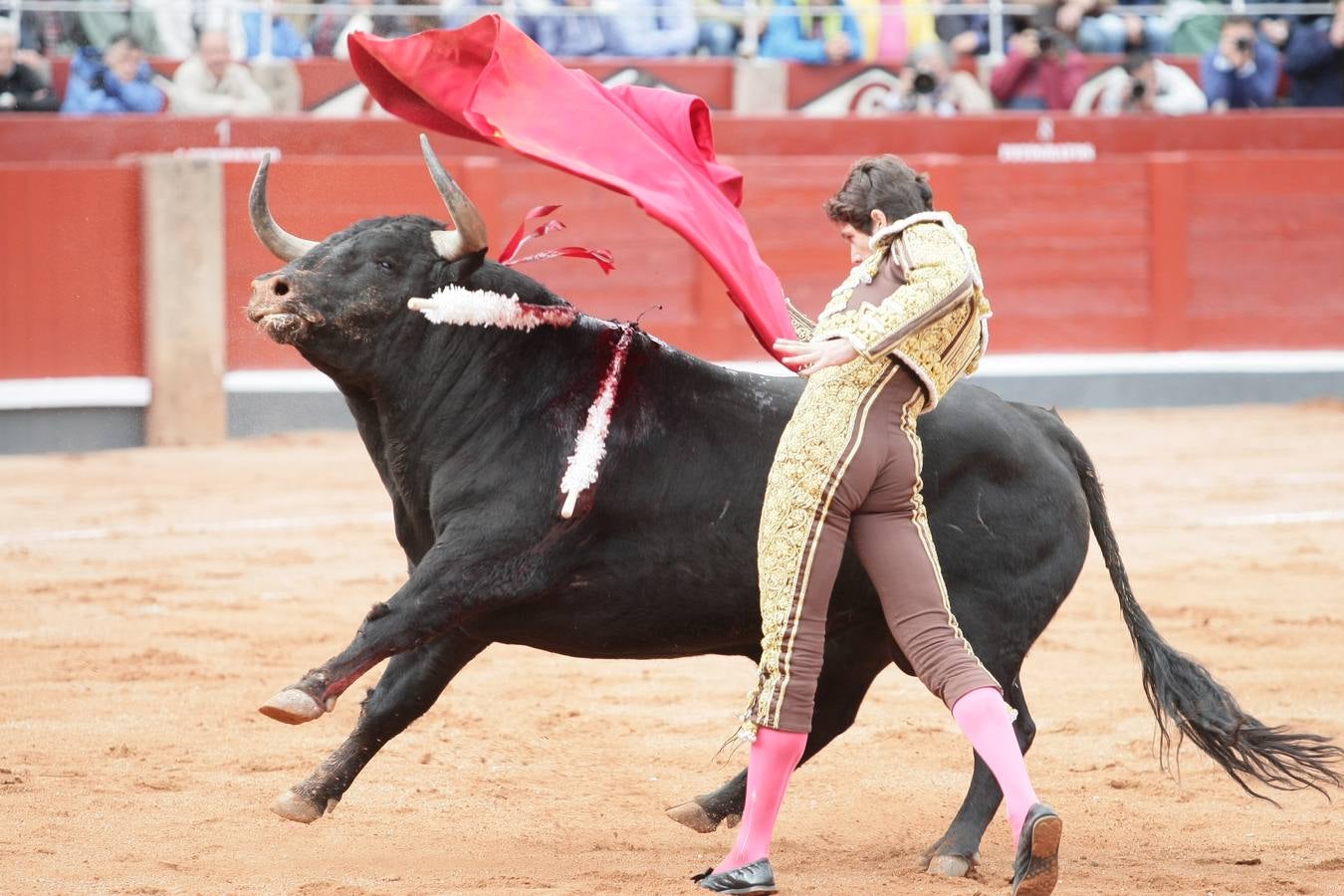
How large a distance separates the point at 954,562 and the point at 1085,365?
7888 mm

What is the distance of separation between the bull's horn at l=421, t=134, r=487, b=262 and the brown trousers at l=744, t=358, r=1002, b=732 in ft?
2.29

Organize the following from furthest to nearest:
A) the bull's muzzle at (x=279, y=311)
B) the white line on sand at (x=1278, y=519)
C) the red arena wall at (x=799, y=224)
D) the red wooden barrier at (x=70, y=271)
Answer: the red arena wall at (x=799, y=224), the red wooden barrier at (x=70, y=271), the white line on sand at (x=1278, y=519), the bull's muzzle at (x=279, y=311)

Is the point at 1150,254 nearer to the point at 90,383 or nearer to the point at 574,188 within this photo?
the point at 574,188

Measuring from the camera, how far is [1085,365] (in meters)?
11.0

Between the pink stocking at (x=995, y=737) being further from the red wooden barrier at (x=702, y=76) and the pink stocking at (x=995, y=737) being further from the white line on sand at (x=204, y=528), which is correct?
the red wooden barrier at (x=702, y=76)

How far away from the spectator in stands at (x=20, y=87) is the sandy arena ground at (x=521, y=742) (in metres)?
3.09

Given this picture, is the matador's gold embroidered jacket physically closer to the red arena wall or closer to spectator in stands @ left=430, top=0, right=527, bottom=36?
the red arena wall

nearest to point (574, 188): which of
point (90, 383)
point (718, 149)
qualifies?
point (718, 149)

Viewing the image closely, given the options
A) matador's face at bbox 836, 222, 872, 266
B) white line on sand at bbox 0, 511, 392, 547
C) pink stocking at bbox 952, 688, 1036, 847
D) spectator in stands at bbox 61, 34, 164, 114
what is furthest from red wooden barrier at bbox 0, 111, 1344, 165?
pink stocking at bbox 952, 688, 1036, 847

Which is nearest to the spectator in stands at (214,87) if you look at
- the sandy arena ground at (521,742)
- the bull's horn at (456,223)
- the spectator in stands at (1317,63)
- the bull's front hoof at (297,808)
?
the sandy arena ground at (521,742)

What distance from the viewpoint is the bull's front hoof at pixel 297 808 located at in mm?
3432

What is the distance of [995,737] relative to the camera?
2.92 meters

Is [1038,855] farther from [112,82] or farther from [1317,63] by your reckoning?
[1317,63]

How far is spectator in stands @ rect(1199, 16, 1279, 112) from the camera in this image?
11531 millimetres
